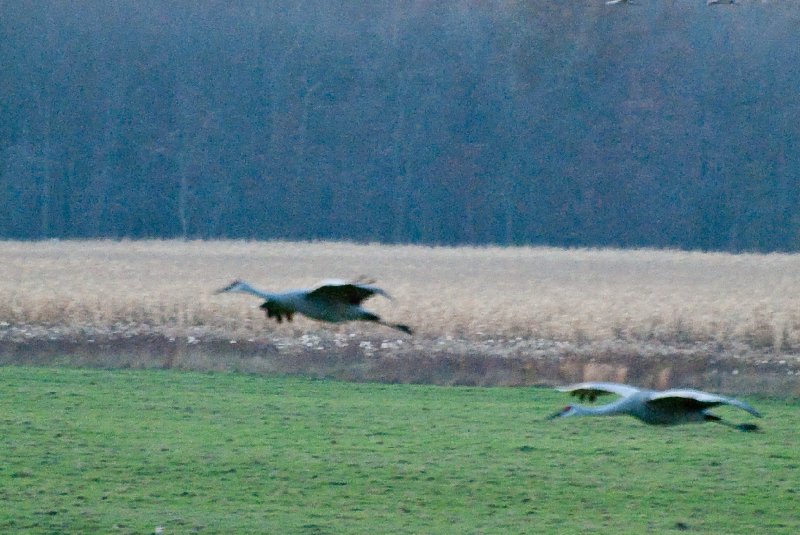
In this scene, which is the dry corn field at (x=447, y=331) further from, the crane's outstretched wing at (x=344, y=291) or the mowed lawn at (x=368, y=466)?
the crane's outstretched wing at (x=344, y=291)

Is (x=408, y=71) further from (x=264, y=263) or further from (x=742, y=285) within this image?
(x=742, y=285)

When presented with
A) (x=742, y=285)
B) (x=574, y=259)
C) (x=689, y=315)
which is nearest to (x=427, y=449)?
(x=689, y=315)

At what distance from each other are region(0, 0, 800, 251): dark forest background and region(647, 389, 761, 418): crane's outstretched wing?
47.8 meters

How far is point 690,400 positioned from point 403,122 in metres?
52.1

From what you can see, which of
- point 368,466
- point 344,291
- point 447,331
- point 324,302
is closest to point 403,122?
point 447,331

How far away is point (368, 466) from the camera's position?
9.66m

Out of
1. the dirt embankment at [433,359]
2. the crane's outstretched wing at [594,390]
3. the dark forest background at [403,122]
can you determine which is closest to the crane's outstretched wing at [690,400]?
the crane's outstretched wing at [594,390]

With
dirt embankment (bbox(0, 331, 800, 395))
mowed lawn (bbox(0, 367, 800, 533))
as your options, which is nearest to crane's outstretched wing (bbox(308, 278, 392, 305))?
mowed lawn (bbox(0, 367, 800, 533))

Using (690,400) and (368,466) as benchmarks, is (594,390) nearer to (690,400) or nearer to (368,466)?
(690,400)

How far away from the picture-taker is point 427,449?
10.4 metres

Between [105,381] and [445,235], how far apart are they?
40026 mm

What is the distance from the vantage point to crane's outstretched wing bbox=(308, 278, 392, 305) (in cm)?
439

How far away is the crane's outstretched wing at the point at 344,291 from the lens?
14.4ft

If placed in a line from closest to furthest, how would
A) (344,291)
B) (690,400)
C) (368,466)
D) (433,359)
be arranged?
(344,291), (690,400), (368,466), (433,359)
